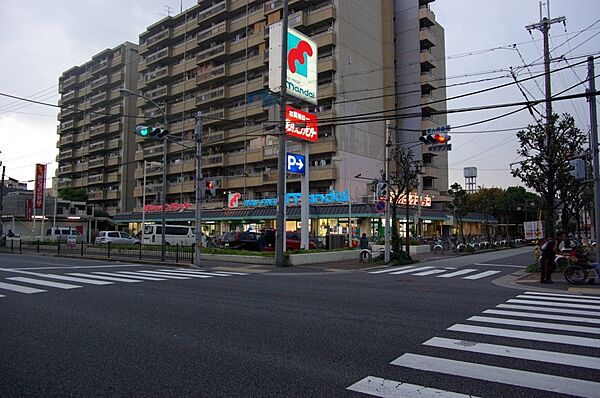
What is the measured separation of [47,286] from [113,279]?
2253 mm

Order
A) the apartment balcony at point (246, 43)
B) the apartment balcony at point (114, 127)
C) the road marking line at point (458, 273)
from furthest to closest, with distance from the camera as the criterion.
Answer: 1. the apartment balcony at point (114, 127)
2. the apartment balcony at point (246, 43)
3. the road marking line at point (458, 273)

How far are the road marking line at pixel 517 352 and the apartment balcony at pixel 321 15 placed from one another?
44958 millimetres

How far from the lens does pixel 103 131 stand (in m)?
74.5

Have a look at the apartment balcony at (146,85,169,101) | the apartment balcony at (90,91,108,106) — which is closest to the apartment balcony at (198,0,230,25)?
the apartment balcony at (146,85,169,101)

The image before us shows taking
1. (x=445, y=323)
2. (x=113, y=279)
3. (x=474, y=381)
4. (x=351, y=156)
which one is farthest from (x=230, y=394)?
(x=351, y=156)

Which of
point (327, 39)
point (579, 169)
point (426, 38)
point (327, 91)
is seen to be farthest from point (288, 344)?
point (426, 38)

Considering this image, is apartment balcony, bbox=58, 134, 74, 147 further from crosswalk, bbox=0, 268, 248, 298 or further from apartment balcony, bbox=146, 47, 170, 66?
crosswalk, bbox=0, 268, 248, 298

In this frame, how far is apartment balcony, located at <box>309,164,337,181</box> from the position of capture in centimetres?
4462

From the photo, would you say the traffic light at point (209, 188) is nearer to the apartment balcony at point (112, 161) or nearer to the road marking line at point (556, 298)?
the road marking line at point (556, 298)

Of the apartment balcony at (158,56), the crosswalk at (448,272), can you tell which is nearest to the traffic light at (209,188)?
the crosswalk at (448,272)

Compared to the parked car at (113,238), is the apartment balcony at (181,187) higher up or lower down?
higher up

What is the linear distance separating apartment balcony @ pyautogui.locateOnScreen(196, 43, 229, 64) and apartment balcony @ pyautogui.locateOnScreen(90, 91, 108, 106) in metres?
23.7

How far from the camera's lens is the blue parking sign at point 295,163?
25431 mm

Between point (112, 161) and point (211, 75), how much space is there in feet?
87.9
